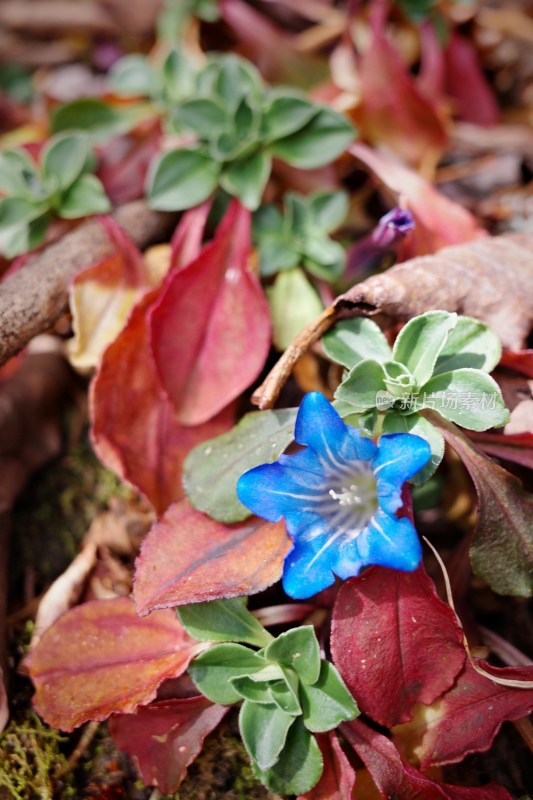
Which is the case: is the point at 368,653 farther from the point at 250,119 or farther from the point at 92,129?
the point at 92,129

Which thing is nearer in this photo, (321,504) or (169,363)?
(321,504)

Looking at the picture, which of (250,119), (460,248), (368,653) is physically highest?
(250,119)

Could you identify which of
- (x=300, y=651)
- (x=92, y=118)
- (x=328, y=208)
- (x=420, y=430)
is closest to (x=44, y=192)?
(x=92, y=118)

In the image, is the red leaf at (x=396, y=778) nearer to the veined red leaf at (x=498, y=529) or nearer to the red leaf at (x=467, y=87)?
the veined red leaf at (x=498, y=529)

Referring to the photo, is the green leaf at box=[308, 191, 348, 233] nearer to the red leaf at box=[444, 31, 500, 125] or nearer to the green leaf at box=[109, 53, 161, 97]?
the green leaf at box=[109, 53, 161, 97]

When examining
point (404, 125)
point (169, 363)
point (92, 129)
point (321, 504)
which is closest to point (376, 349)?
point (321, 504)

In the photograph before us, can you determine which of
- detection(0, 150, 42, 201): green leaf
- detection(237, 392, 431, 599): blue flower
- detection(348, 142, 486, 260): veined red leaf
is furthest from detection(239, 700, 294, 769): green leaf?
detection(0, 150, 42, 201): green leaf

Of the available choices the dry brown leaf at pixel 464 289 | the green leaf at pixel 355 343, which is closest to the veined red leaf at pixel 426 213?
the dry brown leaf at pixel 464 289

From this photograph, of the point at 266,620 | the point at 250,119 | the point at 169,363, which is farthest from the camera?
the point at 250,119

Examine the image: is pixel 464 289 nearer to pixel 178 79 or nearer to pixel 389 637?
pixel 389 637
